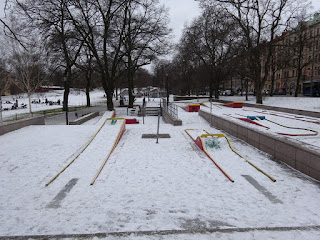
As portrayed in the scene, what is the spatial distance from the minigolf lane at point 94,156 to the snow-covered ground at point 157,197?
0.07m

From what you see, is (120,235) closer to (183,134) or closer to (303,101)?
(183,134)

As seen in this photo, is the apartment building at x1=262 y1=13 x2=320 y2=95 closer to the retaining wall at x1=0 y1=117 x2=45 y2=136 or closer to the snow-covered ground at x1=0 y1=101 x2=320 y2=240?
the snow-covered ground at x1=0 y1=101 x2=320 y2=240

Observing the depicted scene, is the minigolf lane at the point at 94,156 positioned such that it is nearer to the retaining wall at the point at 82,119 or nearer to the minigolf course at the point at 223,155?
the minigolf course at the point at 223,155

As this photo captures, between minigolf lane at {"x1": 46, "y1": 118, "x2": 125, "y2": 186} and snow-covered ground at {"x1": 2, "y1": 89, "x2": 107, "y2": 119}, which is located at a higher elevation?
snow-covered ground at {"x1": 2, "y1": 89, "x2": 107, "y2": 119}

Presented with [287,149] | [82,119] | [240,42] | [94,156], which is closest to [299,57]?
[240,42]

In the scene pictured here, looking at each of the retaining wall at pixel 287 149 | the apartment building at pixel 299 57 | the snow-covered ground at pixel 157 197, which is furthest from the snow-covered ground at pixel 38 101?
the apartment building at pixel 299 57

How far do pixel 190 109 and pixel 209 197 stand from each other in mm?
18837

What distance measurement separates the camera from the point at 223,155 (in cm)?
866

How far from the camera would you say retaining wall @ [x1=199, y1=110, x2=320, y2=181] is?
20.9 ft

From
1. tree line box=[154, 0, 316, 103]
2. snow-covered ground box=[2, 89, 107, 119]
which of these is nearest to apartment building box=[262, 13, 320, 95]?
tree line box=[154, 0, 316, 103]

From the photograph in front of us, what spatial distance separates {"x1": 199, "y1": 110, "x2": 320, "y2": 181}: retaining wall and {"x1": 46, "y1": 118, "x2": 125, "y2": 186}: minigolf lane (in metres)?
6.07

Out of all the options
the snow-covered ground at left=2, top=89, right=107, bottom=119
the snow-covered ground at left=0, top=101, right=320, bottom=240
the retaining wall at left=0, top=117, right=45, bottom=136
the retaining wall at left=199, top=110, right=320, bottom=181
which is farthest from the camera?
the snow-covered ground at left=2, top=89, right=107, bottom=119

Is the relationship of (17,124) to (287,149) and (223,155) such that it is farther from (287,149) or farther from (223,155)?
(287,149)

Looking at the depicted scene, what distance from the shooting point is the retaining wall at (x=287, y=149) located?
20.9 feet
